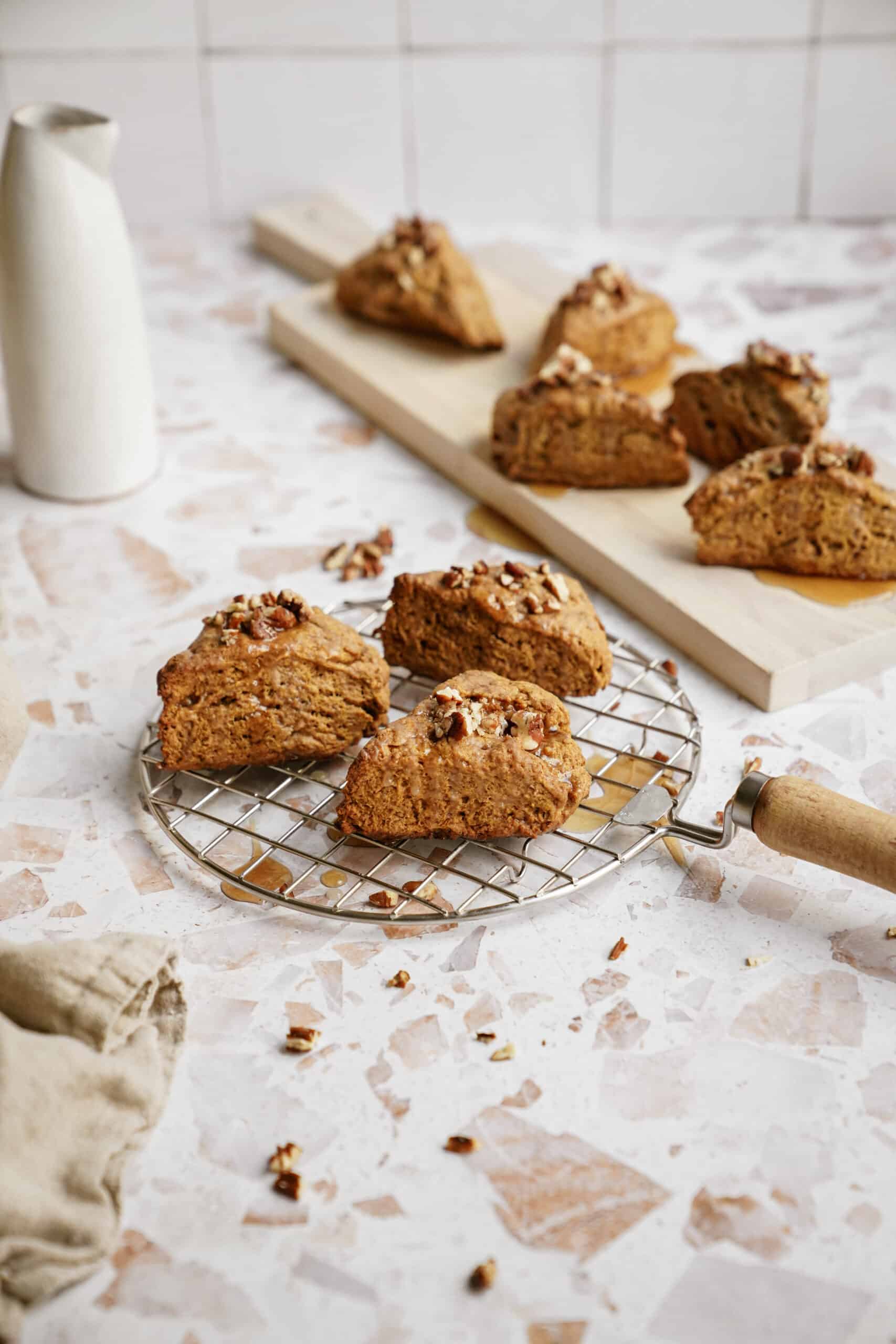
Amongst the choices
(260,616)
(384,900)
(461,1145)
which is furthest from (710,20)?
(461,1145)

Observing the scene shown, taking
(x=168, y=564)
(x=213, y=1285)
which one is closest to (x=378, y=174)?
(x=168, y=564)

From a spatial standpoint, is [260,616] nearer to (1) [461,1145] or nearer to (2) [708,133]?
(1) [461,1145]

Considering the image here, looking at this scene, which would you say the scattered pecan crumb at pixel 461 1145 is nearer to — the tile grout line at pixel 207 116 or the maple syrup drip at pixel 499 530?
the maple syrup drip at pixel 499 530

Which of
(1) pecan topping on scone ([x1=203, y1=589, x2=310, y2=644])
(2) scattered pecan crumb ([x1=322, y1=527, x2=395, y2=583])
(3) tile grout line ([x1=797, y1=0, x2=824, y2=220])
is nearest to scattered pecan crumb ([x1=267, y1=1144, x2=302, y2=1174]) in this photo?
(1) pecan topping on scone ([x1=203, y1=589, x2=310, y2=644])

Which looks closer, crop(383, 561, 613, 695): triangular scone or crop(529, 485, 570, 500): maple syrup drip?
crop(383, 561, 613, 695): triangular scone

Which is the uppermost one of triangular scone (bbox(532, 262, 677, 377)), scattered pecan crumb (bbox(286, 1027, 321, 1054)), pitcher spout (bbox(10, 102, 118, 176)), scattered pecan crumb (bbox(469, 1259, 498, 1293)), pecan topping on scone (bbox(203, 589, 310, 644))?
pitcher spout (bbox(10, 102, 118, 176))

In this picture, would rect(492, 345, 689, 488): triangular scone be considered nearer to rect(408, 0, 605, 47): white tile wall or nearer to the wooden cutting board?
the wooden cutting board

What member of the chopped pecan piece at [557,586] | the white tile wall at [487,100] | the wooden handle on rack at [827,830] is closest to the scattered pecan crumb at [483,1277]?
the wooden handle on rack at [827,830]
